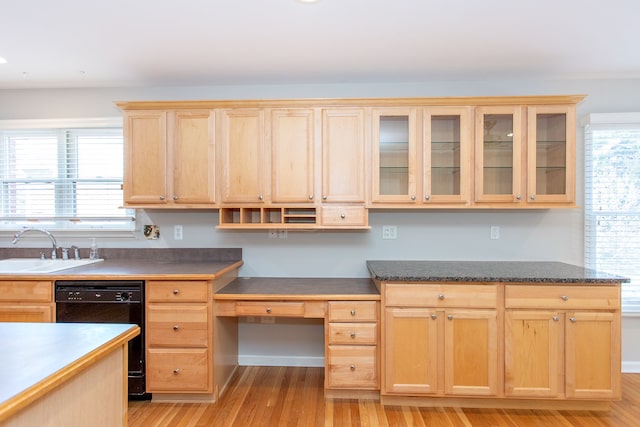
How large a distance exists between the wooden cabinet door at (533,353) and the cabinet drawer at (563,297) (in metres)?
0.06

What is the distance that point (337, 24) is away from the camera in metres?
2.03

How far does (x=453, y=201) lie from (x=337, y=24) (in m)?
1.48

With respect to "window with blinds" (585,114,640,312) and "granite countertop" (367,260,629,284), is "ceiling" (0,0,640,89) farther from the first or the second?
"granite countertop" (367,260,629,284)

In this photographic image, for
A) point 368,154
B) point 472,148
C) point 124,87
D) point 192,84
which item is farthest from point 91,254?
point 472,148

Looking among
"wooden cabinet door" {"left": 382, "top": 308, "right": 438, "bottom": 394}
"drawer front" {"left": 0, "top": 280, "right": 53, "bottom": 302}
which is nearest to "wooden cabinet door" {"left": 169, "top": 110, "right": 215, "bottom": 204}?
"drawer front" {"left": 0, "top": 280, "right": 53, "bottom": 302}

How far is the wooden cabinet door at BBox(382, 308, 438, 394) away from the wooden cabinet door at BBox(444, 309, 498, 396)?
0.10 meters

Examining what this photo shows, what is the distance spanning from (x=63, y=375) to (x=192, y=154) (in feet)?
6.50

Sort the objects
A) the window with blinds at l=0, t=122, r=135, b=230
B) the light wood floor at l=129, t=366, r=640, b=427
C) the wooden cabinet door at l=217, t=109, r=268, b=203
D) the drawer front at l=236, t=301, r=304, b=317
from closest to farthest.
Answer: the light wood floor at l=129, t=366, r=640, b=427, the drawer front at l=236, t=301, r=304, b=317, the wooden cabinet door at l=217, t=109, r=268, b=203, the window with blinds at l=0, t=122, r=135, b=230

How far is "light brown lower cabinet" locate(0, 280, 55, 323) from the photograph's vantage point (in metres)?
2.28

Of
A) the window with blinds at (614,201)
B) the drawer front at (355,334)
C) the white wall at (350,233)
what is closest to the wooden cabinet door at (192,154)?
the white wall at (350,233)

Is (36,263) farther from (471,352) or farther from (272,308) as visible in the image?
(471,352)

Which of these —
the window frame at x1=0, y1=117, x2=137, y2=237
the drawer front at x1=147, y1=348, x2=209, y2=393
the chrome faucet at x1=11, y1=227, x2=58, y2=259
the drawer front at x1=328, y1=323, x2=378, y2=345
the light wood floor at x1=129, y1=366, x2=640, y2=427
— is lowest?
the light wood floor at x1=129, y1=366, x2=640, y2=427

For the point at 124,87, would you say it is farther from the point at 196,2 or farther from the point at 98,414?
the point at 98,414

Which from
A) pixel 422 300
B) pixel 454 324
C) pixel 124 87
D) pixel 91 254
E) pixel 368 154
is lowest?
pixel 454 324
